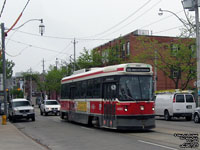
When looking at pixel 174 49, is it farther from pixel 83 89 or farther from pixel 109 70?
pixel 109 70

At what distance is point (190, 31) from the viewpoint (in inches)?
1359

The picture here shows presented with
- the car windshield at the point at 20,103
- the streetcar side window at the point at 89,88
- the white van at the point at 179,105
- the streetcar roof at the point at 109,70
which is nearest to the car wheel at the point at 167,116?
the white van at the point at 179,105

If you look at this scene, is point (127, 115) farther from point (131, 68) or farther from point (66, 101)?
point (66, 101)

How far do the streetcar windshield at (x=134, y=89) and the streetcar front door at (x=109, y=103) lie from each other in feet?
1.53

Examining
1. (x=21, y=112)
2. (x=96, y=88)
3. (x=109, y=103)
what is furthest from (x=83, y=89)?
(x=21, y=112)

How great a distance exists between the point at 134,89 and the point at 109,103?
1520mm

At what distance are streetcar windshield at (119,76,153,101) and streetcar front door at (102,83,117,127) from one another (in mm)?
466

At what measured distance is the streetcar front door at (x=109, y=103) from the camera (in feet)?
57.3

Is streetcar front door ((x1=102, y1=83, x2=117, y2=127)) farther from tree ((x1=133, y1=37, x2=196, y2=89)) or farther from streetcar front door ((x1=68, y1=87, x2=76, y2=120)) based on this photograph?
tree ((x1=133, y1=37, x2=196, y2=89))

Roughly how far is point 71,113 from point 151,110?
910cm

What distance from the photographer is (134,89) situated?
17250 millimetres

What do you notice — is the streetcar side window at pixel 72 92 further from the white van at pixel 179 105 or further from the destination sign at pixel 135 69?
the white van at pixel 179 105

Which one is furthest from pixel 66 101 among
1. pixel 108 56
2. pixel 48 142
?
pixel 108 56

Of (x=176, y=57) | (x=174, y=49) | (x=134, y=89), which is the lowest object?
(x=134, y=89)
